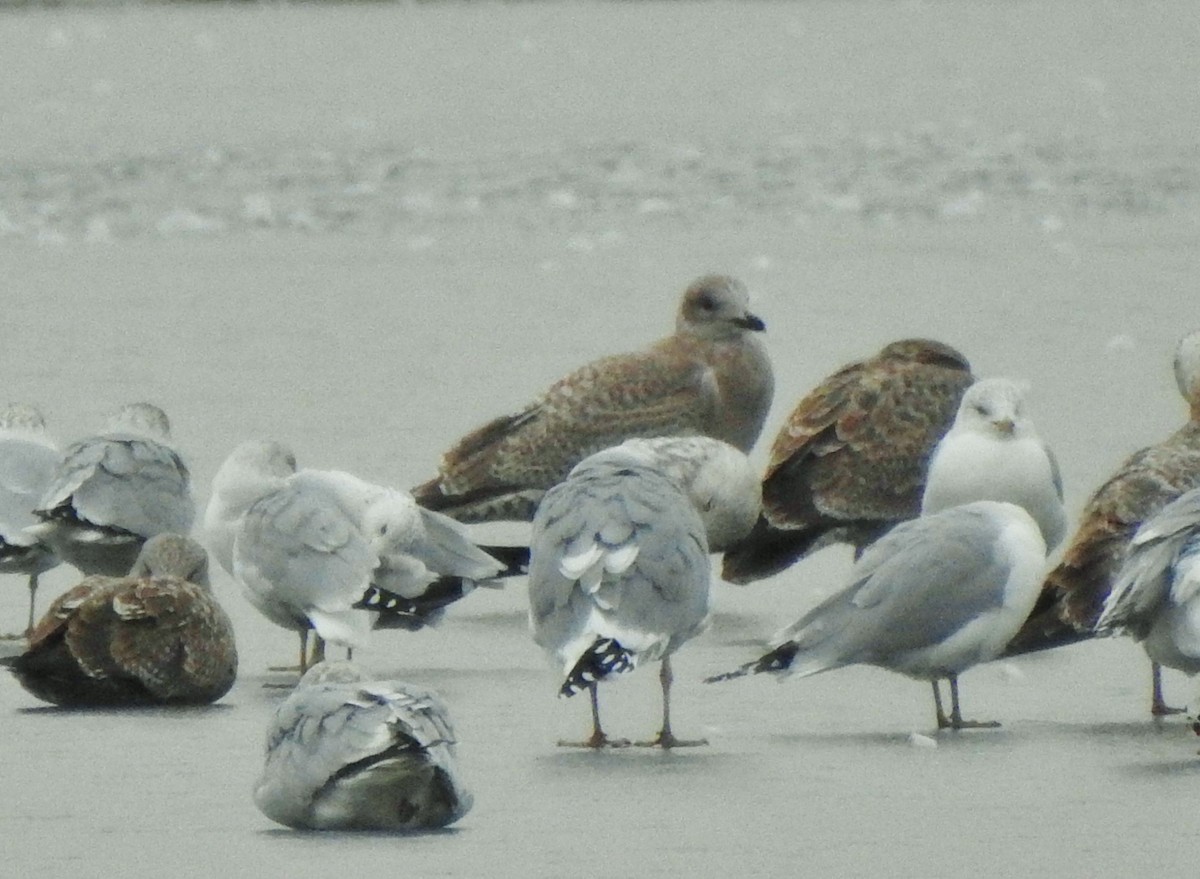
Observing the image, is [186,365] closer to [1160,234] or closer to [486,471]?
[486,471]

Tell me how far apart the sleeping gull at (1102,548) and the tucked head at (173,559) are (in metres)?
2.41

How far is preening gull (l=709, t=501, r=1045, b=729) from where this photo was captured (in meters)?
8.35

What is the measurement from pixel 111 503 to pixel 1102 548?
10.3 feet

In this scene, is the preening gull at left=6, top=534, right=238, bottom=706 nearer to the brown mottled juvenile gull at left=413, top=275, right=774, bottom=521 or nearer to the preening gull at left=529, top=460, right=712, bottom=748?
the preening gull at left=529, top=460, right=712, bottom=748

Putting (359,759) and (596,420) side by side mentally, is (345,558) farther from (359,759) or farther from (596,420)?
(596,420)

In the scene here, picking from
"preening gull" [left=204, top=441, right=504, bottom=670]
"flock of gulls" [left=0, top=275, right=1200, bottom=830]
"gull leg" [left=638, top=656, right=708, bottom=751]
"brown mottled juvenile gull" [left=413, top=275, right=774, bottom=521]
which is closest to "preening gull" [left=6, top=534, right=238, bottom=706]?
"flock of gulls" [left=0, top=275, right=1200, bottom=830]

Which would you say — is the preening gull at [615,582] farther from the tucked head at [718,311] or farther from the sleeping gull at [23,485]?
the tucked head at [718,311]

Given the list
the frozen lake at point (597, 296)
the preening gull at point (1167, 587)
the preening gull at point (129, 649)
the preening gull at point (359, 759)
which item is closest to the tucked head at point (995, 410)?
the frozen lake at point (597, 296)

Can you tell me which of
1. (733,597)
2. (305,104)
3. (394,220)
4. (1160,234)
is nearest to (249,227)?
(394,220)

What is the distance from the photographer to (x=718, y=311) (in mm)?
12242

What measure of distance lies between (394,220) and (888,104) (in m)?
9.67

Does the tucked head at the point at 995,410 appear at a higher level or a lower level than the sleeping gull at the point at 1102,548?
higher

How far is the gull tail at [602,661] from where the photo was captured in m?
8.06

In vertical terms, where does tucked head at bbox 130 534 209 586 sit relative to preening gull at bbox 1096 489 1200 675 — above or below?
above
